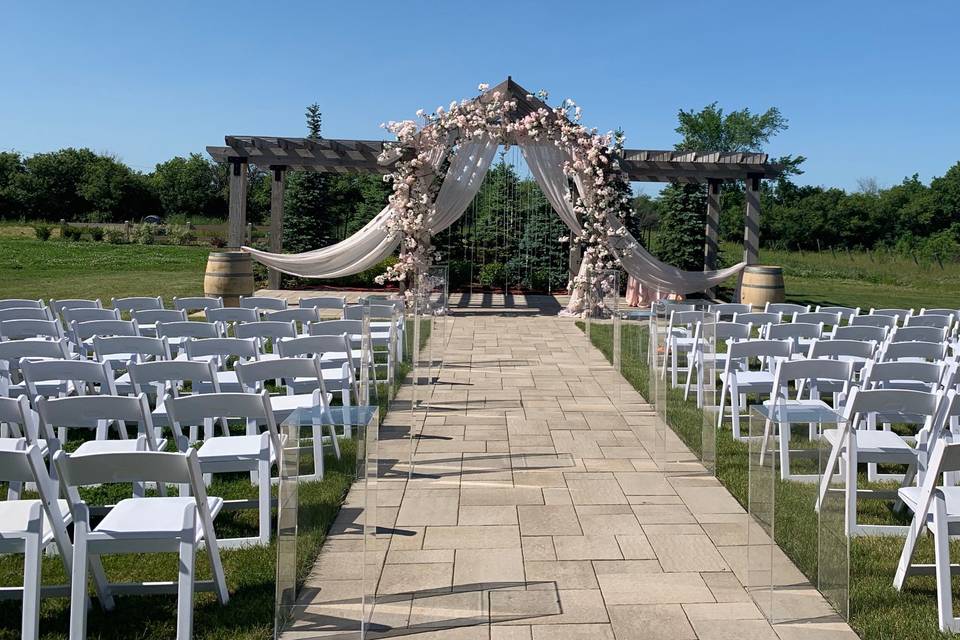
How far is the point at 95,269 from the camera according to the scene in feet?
79.1

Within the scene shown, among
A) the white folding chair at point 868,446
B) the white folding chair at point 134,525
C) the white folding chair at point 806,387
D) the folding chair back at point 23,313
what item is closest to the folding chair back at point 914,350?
the white folding chair at point 806,387

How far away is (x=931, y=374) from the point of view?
4.93m

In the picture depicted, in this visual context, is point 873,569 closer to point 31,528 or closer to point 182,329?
point 31,528

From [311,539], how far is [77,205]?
50916mm

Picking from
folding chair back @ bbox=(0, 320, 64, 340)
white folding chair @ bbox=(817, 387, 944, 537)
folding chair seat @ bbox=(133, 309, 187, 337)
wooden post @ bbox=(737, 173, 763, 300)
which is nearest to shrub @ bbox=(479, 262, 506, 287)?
wooden post @ bbox=(737, 173, 763, 300)

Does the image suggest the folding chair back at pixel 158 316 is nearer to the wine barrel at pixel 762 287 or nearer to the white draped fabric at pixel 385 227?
the white draped fabric at pixel 385 227

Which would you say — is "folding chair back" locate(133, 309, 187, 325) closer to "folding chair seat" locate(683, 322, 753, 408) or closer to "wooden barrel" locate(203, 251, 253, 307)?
"folding chair seat" locate(683, 322, 753, 408)

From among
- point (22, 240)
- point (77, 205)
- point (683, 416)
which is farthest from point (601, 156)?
point (77, 205)

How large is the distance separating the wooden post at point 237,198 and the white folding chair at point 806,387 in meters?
11.6

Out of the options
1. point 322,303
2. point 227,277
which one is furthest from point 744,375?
point 227,277

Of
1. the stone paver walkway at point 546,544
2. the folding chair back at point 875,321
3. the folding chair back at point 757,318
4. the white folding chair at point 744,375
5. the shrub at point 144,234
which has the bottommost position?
the stone paver walkway at point 546,544

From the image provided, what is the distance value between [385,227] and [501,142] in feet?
8.05

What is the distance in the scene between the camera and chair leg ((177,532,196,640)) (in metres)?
2.81

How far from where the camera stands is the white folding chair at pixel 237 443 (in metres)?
3.72
